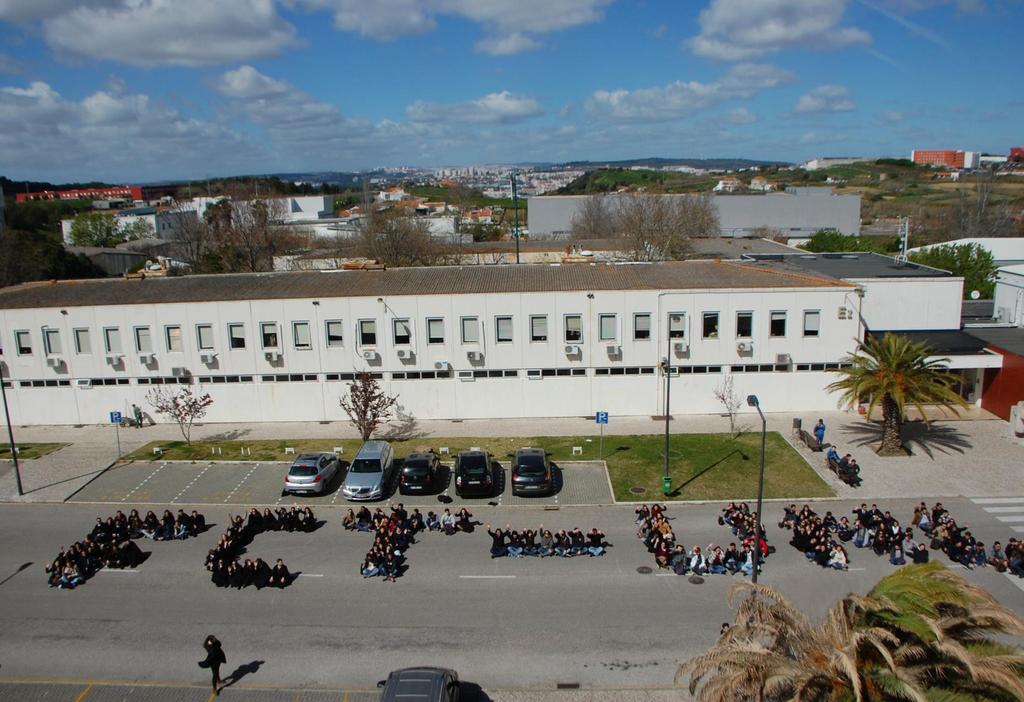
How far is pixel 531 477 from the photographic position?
2708 cm

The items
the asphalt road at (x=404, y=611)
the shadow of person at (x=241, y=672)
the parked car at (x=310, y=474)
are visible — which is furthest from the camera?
the parked car at (x=310, y=474)

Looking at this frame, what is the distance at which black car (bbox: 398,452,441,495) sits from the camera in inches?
1079

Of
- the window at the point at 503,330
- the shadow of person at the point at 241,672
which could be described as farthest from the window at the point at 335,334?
the shadow of person at the point at 241,672

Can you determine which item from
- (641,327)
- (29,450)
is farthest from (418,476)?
(29,450)

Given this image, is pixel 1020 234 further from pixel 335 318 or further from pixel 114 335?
pixel 114 335

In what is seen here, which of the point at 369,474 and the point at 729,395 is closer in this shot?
the point at 369,474

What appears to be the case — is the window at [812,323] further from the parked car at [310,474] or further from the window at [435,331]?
the parked car at [310,474]

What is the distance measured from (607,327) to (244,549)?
17.9 metres

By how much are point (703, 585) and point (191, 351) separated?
25.3m

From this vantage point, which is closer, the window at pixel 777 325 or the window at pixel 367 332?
the window at pixel 777 325

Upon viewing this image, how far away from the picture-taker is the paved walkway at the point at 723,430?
27438mm

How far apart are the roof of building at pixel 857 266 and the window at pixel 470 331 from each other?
63.2 feet

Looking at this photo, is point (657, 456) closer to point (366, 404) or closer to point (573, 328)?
point (573, 328)

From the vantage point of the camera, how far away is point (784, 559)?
22.2 m
